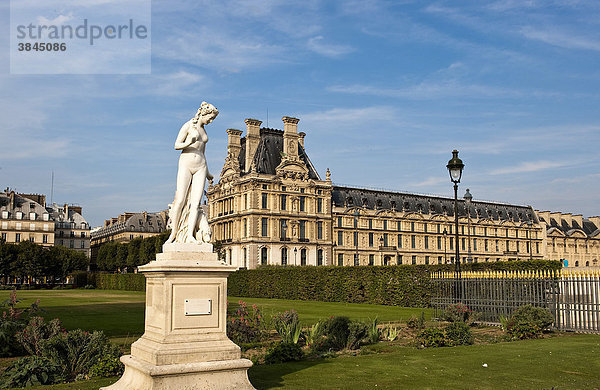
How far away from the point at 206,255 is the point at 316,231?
65.1 m

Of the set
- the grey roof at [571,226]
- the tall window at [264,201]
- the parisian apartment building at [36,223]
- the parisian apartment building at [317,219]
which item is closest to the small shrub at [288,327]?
the parisian apartment building at [317,219]

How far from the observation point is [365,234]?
8106cm

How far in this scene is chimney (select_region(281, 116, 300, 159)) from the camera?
72.9m

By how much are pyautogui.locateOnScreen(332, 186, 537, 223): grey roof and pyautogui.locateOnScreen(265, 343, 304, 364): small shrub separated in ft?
224

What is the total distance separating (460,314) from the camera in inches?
717

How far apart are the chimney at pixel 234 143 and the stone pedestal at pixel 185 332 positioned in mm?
67201

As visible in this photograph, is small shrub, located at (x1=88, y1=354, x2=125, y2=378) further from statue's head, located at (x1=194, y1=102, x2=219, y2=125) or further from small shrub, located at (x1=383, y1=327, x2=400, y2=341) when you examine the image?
small shrub, located at (x1=383, y1=327, x2=400, y2=341)

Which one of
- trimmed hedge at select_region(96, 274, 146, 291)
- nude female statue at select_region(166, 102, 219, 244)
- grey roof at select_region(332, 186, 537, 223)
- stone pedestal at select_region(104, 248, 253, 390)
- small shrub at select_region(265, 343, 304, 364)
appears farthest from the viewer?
grey roof at select_region(332, 186, 537, 223)

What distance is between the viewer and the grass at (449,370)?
8883 millimetres

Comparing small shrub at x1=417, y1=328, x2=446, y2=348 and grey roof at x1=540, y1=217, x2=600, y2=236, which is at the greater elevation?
grey roof at x1=540, y1=217, x2=600, y2=236

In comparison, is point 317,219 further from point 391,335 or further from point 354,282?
point 391,335

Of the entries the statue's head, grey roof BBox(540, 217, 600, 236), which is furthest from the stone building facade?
the statue's head

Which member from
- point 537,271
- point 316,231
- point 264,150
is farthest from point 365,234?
point 537,271

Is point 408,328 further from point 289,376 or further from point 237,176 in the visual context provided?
point 237,176
